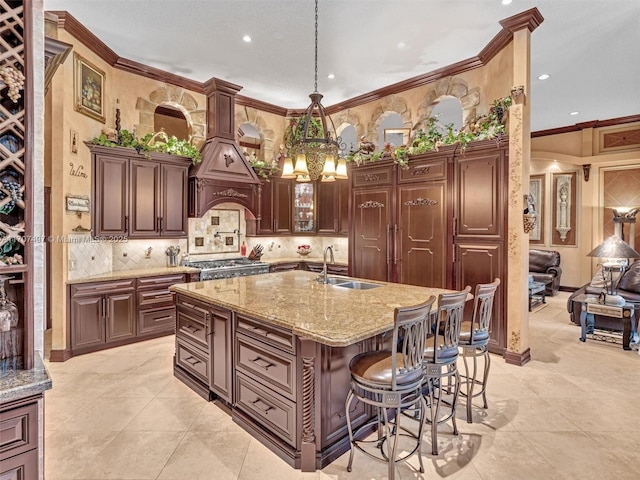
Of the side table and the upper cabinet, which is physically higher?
the upper cabinet

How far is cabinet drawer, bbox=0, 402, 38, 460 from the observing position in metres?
1.33

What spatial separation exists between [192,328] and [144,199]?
2.47 metres

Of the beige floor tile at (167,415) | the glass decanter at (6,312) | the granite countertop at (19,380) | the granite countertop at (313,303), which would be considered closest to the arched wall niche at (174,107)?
the granite countertop at (313,303)

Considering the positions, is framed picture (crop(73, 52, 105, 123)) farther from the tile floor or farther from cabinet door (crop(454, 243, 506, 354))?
cabinet door (crop(454, 243, 506, 354))

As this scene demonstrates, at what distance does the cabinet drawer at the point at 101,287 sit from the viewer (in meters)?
4.21

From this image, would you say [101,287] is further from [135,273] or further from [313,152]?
[313,152]

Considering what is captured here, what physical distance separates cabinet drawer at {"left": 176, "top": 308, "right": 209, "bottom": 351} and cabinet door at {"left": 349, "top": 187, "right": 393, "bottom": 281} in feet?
9.81

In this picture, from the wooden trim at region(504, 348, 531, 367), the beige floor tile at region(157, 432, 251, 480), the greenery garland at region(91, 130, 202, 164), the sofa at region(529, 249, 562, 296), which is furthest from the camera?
the sofa at region(529, 249, 562, 296)

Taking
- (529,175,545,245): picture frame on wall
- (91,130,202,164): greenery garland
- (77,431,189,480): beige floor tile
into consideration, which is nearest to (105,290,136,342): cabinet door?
(91,130,202,164): greenery garland

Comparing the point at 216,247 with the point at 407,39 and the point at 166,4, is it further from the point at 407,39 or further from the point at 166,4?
the point at 407,39

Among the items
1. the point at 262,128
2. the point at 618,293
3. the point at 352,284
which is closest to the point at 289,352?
the point at 352,284

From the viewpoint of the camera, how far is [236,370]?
2838mm

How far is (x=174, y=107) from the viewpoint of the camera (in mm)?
5668

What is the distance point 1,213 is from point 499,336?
4686 millimetres
